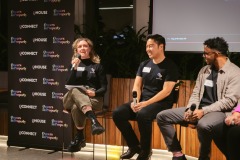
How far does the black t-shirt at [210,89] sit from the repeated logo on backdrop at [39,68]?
1.83m

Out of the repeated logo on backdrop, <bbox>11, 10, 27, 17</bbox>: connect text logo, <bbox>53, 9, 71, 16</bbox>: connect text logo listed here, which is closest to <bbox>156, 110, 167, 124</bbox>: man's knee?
the repeated logo on backdrop

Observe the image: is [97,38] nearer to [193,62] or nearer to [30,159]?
[193,62]

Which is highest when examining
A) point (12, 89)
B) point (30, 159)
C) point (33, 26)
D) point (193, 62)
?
point (33, 26)

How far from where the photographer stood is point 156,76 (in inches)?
182

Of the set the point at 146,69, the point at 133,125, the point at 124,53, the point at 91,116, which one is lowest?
the point at 133,125

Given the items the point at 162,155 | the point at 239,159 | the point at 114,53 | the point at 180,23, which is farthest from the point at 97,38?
the point at 239,159

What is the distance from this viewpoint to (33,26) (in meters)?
5.37

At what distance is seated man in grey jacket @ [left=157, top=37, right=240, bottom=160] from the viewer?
394 cm

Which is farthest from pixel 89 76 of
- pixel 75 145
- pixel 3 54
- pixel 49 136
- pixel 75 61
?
pixel 3 54

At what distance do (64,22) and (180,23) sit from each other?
4.81 ft

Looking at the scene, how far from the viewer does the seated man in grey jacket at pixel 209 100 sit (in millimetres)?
3936

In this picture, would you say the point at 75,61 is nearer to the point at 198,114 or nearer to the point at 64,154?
the point at 64,154

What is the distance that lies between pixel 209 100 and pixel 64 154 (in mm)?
2085

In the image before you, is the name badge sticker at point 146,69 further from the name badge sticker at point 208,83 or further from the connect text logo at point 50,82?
the connect text logo at point 50,82
